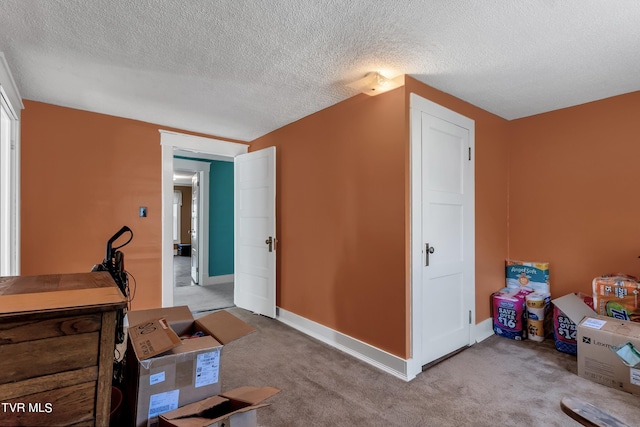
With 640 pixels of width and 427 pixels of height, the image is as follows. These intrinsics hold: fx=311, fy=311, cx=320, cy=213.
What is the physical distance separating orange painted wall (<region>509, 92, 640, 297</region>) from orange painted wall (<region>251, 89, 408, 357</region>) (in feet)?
6.11

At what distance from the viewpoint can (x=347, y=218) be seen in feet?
9.48

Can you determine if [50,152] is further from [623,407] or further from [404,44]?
[623,407]

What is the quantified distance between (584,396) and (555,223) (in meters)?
1.65

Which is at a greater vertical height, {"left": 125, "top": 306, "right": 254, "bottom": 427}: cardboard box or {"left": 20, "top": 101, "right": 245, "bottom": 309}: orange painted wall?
{"left": 20, "top": 101, "right": 245, "bottom": 309}: orange painted wall

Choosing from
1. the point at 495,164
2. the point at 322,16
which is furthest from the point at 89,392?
the point at 495,164

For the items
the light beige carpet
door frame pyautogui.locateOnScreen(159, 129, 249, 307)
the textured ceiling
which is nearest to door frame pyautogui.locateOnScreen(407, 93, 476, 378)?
the light beige carpet

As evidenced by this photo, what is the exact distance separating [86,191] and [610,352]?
480 centimetres

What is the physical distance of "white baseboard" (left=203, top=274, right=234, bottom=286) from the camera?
5.87m

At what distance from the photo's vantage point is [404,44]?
1971 millimetres

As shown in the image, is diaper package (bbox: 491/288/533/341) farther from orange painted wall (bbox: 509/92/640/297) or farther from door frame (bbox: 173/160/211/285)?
door frame (bbox: 173/160/211/285)

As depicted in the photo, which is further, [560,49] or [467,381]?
[467,381]

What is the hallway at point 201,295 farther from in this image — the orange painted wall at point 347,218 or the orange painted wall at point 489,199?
the orange painted wall at point 489,199

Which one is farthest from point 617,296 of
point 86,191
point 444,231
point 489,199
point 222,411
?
point 86,191

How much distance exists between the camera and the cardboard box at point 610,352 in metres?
2.18
